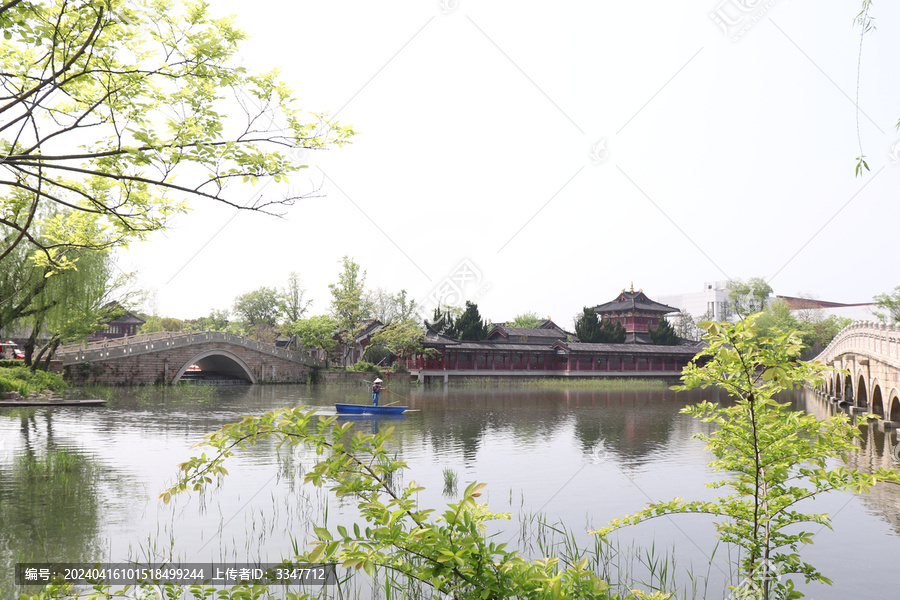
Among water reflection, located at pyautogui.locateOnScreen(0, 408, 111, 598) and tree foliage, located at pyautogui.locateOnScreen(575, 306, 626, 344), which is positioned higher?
tree foliage, located at pyautogui.locateOnScreen(575, 306, 626, 344)

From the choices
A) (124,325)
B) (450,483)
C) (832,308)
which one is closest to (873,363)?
(450,483)

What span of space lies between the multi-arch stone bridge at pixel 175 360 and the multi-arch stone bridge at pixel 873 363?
3123 centimetres

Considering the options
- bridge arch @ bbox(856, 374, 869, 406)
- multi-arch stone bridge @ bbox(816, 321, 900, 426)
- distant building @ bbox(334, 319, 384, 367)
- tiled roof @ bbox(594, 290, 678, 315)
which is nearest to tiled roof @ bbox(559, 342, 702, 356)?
tiled roof @ bbox(594, 290, 678, 315)

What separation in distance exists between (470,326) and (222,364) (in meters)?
18.8

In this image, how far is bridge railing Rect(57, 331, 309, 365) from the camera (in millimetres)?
30125

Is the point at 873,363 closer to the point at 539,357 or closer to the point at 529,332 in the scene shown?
the point at 539,357

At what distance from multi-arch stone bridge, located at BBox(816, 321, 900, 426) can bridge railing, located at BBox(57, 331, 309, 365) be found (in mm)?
31451

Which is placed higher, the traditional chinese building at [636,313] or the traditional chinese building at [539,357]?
the traditional chinese building at [636,313]

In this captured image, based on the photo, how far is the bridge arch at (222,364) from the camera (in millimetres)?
35219

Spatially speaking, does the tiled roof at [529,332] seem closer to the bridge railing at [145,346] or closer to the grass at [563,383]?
the grass at [563,383]

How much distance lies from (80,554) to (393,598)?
3535 mm

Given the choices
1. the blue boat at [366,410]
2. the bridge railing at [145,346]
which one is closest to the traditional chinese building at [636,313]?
the bridge railing at [145,346]

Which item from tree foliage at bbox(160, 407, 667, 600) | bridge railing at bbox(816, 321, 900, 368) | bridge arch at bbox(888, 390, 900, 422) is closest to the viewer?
tree foliage at bbox(160, 407, 667, 600)

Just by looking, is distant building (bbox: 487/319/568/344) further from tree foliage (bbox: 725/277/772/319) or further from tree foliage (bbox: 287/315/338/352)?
tree foliage (bbox: 725/277/772/319)
